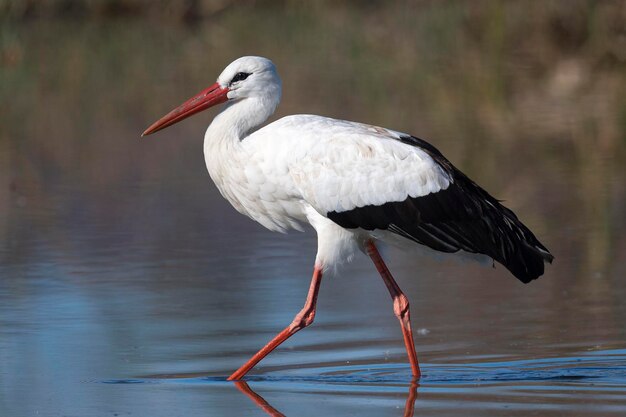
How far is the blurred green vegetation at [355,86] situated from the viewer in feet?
37.1

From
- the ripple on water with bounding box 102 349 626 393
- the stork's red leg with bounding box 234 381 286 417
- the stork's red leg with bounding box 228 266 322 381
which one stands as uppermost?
the stork's red leg with bounding box 228 266 322 381

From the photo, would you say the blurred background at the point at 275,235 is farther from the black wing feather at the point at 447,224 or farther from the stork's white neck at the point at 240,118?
the stork's white neck at the point at 240,118

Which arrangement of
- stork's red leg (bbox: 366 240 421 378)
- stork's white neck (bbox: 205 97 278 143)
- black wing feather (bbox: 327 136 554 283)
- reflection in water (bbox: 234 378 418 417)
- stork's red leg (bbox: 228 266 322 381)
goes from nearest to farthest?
reflection in water (bbox: 234 378 418 417), stork's red leg (bbox: 228 266 322 381), stork's red leg (bbox: 366 240 421 378), black wing feather (bbox: 327 136 554 283), stork's white neck (bbox: 205 97 278 143)

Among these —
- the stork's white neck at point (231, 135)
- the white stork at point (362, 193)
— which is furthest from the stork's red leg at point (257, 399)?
the stork's white neck at point (231, 135)

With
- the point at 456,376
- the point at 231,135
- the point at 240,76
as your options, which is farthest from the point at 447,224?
the point at 240,76

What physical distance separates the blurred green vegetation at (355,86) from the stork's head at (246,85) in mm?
2314

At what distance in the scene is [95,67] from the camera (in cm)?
1948

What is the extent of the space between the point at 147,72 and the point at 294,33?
4.49 m

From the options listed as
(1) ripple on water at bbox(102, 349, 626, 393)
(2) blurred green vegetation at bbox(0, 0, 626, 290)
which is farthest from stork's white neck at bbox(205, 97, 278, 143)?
(2) blurred green vegetation at bbox(0, 0, 626, 290)

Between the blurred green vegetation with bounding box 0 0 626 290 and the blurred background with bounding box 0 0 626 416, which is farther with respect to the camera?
the blurred green vegetation with bounding box 0 0 626 290

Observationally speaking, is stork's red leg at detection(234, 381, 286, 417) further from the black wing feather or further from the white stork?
the black wing feather

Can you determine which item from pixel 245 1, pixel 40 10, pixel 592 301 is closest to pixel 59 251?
pixel 592 301

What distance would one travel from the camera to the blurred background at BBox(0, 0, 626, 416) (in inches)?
263

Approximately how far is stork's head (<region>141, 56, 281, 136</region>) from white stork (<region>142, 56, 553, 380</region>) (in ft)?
0.83
